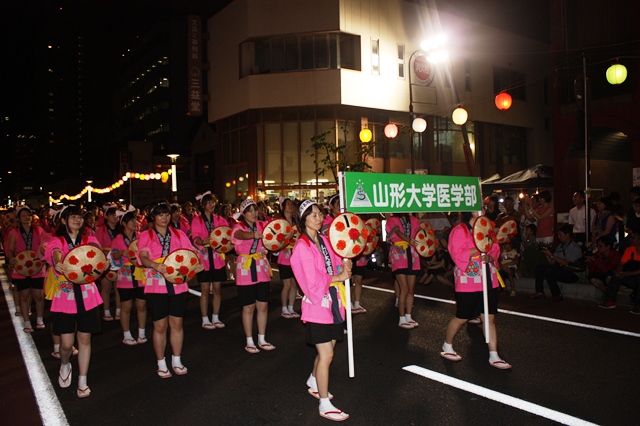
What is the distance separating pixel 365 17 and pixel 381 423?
26.1 metres

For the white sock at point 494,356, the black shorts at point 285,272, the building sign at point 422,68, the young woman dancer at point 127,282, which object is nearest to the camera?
the white sock at point 494,356

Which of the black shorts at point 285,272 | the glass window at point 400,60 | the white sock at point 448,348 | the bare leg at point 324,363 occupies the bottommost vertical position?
the white sock at point 448,348

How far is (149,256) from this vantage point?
5.38 m

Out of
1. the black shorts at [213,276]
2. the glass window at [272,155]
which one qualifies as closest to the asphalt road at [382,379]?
the black shorts at [213,276]

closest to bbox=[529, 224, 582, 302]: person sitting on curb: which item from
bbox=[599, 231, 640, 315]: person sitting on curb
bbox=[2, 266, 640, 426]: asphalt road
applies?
bbox=[599, 231, 640, 315]: person sitting on curb

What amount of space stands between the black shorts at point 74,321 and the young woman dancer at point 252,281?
73.5 inches

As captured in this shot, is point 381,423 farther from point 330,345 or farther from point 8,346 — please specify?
point 8,346

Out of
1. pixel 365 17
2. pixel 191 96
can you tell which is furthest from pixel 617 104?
pixel 191 96

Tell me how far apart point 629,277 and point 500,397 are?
4855mm

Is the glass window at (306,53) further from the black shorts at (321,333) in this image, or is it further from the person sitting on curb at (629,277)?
the black shorts at (321,333)

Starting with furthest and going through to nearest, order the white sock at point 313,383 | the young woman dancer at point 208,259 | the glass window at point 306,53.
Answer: the glass window at point 306,53 → the young woman dancer at point 208,259 → the white sock at point 313,383

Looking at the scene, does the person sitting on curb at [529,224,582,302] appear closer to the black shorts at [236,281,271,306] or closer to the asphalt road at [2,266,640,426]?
the asphalt road at [2,266,640,426]

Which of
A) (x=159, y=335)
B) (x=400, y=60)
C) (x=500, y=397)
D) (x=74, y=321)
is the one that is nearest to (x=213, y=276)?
(x=159, y=335)

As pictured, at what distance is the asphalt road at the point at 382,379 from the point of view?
173 inches
